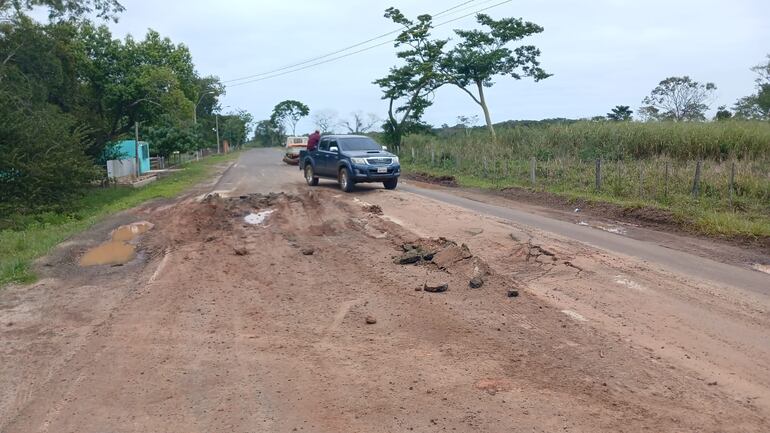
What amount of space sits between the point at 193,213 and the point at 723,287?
10.5 m

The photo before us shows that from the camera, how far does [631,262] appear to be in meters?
8.87

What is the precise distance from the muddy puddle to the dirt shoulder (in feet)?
29.4

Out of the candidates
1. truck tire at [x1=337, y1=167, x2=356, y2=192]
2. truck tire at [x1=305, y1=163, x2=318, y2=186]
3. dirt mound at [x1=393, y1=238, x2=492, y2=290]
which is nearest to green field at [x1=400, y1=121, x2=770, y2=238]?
truck tire at [x1=337, y1=167, x2=356, y2=192]

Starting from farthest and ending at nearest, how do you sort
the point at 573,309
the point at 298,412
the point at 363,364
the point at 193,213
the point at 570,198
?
1. the point at 570,198
2. the point at 193,213
3. the point at 573,309
4. the point at 363,364
5. the point at 298,412

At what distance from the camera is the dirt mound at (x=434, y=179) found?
2470cm

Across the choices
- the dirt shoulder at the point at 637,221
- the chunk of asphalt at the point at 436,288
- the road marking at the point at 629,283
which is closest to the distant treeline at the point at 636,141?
the dirt shoulder at the point at 637,221

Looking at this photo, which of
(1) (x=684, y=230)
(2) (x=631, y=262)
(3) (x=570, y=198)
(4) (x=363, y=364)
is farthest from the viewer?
(3) (x=570, y=198)

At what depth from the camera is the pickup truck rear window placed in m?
19.5

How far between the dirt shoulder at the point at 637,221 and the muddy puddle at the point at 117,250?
29.4 ft

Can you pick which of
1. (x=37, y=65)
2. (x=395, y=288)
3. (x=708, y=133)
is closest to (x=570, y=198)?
(x=708, y=133)

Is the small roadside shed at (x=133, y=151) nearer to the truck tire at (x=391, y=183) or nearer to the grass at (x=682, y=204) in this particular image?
the truck tire at (x=391, y=183)

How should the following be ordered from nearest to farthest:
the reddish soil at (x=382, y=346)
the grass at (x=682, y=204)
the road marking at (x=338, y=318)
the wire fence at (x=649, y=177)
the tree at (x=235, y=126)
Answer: the reddish soil at (x=382, y=346), the road marking at (x=338, y=318), the grass at (x=682, y=204), the wire fence at (x=649, y=177), the tree at (x=235, y=126)

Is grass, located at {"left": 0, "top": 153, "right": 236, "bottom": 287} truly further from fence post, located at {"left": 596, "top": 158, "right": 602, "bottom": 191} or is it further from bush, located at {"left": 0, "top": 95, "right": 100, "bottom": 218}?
fence post, located at {"left": 596, "top": 158, "right": 602, "bottom": 191}

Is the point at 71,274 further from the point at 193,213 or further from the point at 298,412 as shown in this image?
the point at 298,412
